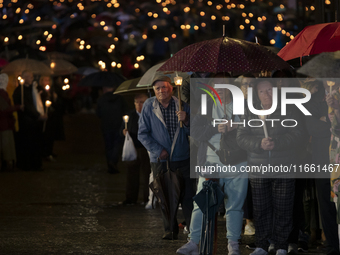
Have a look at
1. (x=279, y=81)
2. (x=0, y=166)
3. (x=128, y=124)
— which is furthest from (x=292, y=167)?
(x=0, y=166)

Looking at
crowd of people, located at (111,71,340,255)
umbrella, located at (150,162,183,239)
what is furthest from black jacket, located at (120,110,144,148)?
crowd of people, located at (111,71,340,255)

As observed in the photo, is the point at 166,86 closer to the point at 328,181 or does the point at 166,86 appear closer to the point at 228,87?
the point at 228,87

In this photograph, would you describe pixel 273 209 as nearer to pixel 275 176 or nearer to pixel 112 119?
pixel 275 176

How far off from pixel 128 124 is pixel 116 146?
4069 mm

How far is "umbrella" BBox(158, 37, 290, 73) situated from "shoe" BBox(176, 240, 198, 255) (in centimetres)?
185

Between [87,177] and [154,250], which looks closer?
[154,250]

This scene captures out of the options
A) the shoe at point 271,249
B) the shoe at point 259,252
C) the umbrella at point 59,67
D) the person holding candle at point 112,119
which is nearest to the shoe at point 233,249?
the shoe at point 259,252

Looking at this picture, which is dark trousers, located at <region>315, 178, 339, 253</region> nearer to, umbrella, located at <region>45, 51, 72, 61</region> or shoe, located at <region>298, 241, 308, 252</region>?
shoe, located at <region>298, 241, 308, 252</region>

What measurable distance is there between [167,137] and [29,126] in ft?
25.3

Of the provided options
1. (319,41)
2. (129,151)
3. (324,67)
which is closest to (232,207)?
(324,67)

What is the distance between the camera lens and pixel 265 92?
261 inches

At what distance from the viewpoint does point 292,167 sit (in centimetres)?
653

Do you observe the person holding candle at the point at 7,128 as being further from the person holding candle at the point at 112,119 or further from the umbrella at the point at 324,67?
the umbrella at the point at 324,67

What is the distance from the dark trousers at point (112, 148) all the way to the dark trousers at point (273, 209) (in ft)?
25.5
